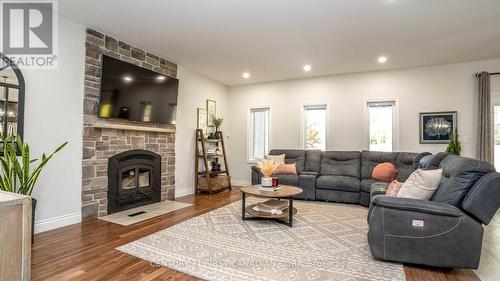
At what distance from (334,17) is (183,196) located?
4.22 meters

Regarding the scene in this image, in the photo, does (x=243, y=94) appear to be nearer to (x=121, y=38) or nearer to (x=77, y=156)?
(x=121, y=38)

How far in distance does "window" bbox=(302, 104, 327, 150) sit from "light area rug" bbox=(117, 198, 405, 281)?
2617mm

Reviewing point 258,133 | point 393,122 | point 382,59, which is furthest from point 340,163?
point 258,133

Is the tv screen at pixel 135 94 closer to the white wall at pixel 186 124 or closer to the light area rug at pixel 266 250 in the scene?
the white wall at pixel 186 124

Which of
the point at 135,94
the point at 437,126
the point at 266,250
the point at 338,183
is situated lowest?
the point at 266,250

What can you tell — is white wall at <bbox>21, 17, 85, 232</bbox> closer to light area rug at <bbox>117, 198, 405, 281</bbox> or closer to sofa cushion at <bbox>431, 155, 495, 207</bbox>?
light area rug at <bbox>117, 198, 405, 281</bbox>

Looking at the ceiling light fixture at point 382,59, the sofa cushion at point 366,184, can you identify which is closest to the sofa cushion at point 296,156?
the sofa cushion at point 366,184

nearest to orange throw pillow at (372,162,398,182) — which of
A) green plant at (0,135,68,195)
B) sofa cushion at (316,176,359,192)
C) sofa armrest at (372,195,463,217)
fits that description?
sofa cushion at (316,176,359,192)

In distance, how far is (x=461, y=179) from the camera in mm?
2295

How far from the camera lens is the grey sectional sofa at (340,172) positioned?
4680 mm

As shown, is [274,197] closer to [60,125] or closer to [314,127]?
[60,125]

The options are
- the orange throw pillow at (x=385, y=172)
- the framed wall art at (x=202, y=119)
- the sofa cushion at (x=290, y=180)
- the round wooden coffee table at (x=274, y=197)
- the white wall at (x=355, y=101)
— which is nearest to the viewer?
the round wooden coffee table at (x=274, y=197)

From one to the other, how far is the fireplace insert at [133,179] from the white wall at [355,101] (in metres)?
2.65

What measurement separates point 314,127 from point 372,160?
1573 millimetres
